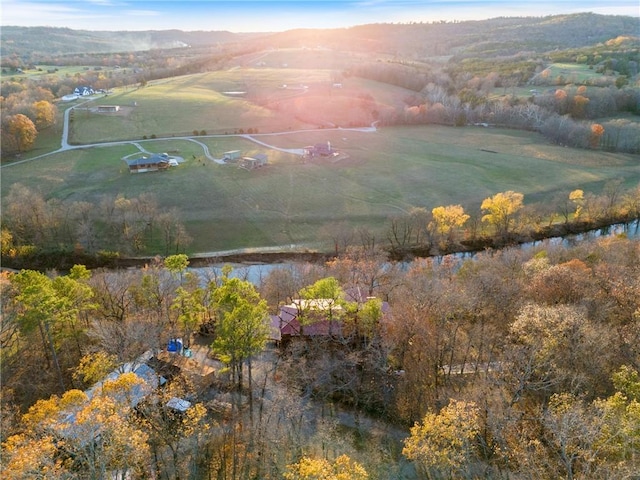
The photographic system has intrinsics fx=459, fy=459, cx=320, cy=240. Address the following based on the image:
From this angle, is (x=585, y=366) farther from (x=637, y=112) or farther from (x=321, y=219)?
(x=637, y=112)

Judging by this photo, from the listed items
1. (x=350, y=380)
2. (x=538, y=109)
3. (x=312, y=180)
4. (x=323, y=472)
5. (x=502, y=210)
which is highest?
(x=538, y=109)

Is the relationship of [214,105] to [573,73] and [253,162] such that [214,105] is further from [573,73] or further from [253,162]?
[573,73]

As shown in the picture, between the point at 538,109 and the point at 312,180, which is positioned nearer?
the point at 312,180

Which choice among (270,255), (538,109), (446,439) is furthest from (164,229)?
(538,109)

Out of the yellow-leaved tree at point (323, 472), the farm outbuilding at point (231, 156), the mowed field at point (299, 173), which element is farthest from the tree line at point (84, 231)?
the yellow-leaved tree at point (323, 472)

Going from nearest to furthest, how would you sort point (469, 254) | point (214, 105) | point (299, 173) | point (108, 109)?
point (469, 254) → point (299, 173) → point (108, 109) → point (214, 105)

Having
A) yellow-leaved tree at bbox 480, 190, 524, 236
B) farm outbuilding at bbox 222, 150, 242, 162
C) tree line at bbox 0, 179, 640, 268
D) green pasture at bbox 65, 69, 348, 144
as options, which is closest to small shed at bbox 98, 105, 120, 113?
green pasture at bbox 65, 69, 348, 144

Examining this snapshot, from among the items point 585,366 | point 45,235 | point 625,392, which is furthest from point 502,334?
point 45,235
